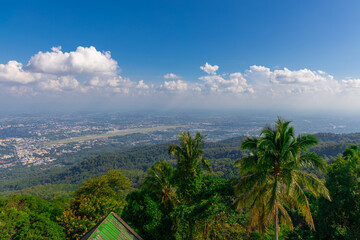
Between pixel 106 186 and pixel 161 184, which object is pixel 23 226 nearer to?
pixel 161 184

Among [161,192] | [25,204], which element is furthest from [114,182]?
[161,192]

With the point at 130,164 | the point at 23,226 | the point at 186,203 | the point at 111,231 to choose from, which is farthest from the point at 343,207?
the point at 130,164

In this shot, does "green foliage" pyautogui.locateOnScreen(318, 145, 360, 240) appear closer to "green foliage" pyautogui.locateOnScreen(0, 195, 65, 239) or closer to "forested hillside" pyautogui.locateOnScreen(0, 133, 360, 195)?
"green foliage" pyautogui.locateOnScreen(0, 195, 65, 239)

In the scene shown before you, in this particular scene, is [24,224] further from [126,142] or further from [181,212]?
[126,142]

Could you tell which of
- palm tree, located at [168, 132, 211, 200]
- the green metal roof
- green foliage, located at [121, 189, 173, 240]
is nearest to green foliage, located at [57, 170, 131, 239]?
green foliage, located at [121, 189, 173, 240]

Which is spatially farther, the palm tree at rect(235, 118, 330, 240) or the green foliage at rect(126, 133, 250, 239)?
the green foliage at rect(126, 133, 250, 239)

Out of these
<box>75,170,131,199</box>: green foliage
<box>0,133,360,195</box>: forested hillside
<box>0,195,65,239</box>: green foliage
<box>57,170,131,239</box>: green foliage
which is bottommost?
<box>0,133,360,195</box>: forested hillside

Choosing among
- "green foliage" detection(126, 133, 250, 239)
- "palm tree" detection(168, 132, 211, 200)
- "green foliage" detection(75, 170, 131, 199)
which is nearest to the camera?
"green foliage" detection(126, 133, 250, 239)
